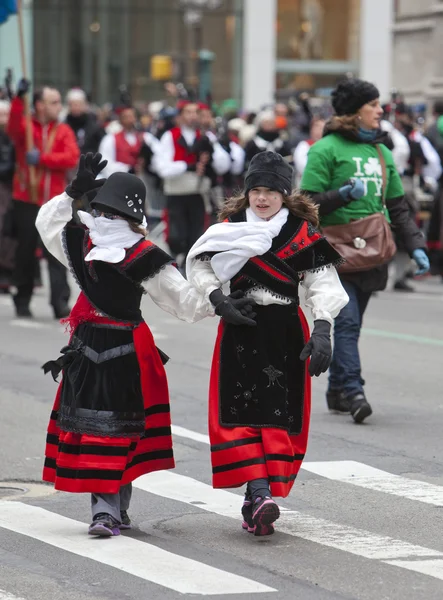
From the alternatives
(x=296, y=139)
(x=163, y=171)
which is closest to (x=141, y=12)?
(x=296, y=139)

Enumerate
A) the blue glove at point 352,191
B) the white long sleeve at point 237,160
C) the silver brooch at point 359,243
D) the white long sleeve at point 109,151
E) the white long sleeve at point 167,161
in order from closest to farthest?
the blue glove at point 352,191 < the silver brooch at point 359,243 < the white long sleeve at point 167,161 < the white long sleeve at point 237,160 < the white long sleeve at point 109,151

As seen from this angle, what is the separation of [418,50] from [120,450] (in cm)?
2546

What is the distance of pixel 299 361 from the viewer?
6504 mm

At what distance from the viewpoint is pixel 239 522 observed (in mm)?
6559

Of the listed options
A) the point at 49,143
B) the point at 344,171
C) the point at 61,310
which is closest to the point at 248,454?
the point at 344,171

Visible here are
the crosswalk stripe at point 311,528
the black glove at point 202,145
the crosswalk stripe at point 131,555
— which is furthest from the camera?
the black glove at point 202,145

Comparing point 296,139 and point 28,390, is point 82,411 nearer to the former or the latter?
point 28,390

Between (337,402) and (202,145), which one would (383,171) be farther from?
(202,145)

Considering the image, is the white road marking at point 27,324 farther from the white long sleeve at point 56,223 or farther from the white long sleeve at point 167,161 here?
the white long sleeve at point 56,223

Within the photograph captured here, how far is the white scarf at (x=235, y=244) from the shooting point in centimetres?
637

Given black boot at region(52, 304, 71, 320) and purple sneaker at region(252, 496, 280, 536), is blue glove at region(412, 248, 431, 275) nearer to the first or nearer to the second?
purple sneaker at region(252, 496, 280, 536)

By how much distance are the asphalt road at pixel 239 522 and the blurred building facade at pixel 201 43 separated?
37473mm

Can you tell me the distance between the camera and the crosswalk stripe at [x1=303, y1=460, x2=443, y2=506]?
7.11 metres

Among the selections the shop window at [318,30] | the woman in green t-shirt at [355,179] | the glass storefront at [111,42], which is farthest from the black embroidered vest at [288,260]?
the shop window at [318,30]
